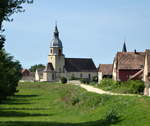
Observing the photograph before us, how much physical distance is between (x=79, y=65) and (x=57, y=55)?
12.0 metres

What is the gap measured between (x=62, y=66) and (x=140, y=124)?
506ft

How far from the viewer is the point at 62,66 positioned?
184 meters

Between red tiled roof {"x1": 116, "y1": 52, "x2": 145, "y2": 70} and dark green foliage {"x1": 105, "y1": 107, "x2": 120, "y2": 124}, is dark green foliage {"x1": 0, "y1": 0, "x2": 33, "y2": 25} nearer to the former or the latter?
dark green foliage {"x1": 105, "y1": 107, "x2": 120, "y2": 124}

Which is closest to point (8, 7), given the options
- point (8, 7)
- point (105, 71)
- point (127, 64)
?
point (8, 7)

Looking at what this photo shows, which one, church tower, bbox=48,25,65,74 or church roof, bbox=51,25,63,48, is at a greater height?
church roof, bbox=51,25,63,48

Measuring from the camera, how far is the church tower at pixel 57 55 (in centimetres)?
18175

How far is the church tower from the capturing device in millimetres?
181750

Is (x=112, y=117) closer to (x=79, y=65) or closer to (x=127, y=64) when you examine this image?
(x=127, y=64)

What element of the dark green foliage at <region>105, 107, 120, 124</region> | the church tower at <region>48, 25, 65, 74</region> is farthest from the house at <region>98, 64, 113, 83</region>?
the dark green foliage at <region>105, 107, 120, 124</region>

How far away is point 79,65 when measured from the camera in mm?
191750

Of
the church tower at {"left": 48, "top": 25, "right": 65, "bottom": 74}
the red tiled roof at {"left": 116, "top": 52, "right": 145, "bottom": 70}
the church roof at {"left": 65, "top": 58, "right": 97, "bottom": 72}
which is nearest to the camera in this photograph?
the red tiled roof at {"left": 116, "top": 52, "right": 145, "bottom": 70}

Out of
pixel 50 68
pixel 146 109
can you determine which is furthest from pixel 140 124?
pixel 50 68

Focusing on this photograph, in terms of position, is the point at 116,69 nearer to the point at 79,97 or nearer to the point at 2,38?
the point at 79,97

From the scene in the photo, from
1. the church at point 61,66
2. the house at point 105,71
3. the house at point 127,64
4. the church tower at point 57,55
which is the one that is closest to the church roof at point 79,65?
the church at point 61,66
